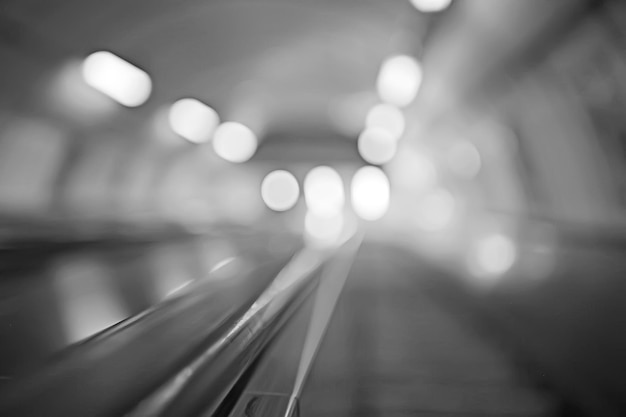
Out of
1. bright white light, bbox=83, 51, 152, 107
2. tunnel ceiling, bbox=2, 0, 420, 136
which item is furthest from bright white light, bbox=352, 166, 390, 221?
bright white light, bbox=83, 51, 152, 107

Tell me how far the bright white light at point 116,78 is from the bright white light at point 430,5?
314 cm

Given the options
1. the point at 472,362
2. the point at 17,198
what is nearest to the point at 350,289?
the point at 472,362

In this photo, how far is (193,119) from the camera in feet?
44.6

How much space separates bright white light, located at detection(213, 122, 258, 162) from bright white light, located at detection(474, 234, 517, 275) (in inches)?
389

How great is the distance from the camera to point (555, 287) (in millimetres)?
3504

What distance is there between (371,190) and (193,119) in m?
9.22

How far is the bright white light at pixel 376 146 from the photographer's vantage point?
17922 millimetres

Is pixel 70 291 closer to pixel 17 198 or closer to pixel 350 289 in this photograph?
pixel 350 289

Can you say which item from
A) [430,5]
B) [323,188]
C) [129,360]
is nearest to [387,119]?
[323,188]

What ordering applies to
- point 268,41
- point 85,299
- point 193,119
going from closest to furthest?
point 85,299 → point 268,41 → point 193,119

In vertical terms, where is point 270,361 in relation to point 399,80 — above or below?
below

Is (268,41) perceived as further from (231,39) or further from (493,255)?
(493,255)

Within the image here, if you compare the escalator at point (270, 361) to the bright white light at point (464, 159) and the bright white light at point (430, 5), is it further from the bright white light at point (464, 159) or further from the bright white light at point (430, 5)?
the bright white light at point (464, 159)

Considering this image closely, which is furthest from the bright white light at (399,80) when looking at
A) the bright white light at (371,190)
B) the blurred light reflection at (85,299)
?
the bright white light at (371,190)
